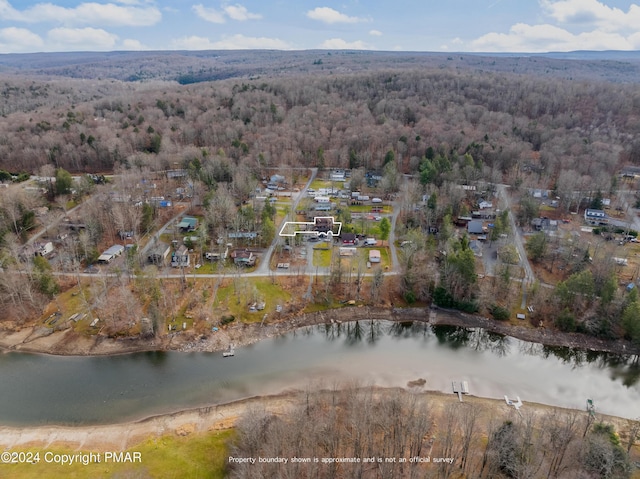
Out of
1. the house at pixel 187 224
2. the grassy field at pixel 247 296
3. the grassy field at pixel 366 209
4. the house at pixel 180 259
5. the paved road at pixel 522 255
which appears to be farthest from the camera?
the grassy field at pixel 366 209

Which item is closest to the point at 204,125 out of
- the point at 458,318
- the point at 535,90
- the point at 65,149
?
the point at 65,149

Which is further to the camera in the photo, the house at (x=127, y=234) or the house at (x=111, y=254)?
the house at (x=127, y=234)

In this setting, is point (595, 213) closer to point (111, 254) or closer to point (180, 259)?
point (180, 259)

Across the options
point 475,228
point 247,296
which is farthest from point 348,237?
point 475,228

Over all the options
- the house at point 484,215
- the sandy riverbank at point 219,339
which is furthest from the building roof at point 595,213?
the sandy riverbank at point 219,339

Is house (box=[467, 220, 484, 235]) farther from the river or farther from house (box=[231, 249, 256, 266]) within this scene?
house (box=[231, 249, 256, 266])

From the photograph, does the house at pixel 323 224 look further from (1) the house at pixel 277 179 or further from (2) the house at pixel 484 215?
(2) the house at pixel 484 215

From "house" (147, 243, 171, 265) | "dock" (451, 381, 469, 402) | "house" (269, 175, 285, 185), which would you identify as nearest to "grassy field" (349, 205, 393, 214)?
"house" (269, 175, 285, 185)
